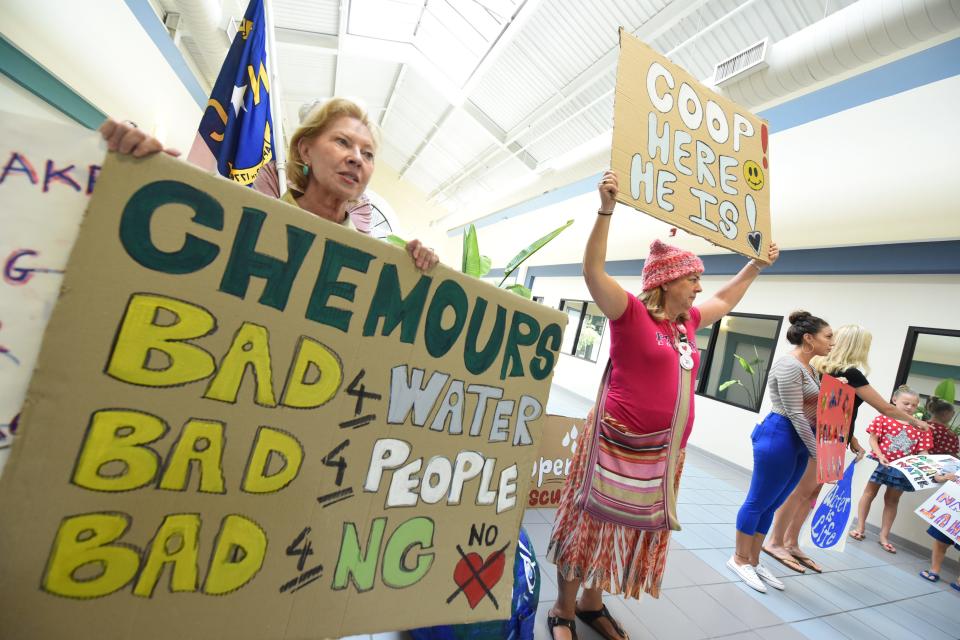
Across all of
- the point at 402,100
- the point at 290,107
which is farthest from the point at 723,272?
the point at 290,107

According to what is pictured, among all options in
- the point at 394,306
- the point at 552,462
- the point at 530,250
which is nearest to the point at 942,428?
the point at 552,462

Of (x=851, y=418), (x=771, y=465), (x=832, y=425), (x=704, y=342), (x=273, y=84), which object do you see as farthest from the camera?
(x=704, y=342)

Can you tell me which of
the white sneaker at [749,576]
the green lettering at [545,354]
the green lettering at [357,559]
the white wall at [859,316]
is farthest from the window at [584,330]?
the green lettering at [357,559]

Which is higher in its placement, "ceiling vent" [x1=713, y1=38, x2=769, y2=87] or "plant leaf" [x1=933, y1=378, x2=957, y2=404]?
"ceiling vent" [x1=713, y1=38, x2=769, y2=87]

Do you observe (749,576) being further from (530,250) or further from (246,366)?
(246,366)

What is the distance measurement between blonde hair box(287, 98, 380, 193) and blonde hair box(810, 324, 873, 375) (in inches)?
116

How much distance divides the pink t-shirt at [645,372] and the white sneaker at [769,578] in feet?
6.46

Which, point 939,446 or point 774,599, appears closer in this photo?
point 774,599

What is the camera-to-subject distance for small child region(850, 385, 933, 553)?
12.0ft

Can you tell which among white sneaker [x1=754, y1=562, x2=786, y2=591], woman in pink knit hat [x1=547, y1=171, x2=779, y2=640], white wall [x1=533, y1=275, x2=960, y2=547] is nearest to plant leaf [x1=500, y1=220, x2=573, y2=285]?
woman in pink knit hat [x1=547, y1=171, x2=779, y2=640]

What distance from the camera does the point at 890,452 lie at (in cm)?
367

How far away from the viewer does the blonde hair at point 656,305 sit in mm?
1516

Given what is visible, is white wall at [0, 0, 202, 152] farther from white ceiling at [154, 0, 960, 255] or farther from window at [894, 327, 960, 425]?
window at [894, 327, 960, 425]

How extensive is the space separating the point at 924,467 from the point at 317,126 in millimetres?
4438
